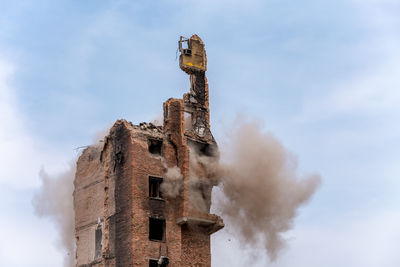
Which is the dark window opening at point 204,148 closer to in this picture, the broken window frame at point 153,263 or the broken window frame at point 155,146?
the broken window frame at point 155,146

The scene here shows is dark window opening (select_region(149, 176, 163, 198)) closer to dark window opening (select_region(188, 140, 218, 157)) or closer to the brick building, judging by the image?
the brick building

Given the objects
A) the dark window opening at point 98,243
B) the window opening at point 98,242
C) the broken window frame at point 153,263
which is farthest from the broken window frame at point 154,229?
the dark window opening at point 98,243

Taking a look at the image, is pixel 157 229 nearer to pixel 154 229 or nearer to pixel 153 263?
pixel 154 229

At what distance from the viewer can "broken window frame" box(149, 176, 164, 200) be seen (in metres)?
46.6

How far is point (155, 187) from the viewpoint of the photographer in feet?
154

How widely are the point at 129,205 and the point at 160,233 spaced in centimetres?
257

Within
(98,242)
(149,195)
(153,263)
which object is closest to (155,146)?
(149,195)

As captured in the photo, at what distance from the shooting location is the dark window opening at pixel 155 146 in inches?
1873

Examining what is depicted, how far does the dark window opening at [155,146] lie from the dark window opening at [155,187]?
70.3 inches

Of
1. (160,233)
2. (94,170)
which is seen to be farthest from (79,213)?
(160,233)

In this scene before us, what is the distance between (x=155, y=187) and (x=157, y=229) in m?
2.40

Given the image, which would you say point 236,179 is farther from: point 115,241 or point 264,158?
point 115,241

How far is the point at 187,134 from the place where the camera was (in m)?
48.8

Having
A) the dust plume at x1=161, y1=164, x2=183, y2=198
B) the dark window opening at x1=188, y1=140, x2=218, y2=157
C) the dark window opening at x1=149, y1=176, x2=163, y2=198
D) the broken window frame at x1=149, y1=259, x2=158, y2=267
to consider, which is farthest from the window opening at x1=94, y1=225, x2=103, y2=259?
the dark window opening at x1=188, y1=140, x2=218, y2=157
